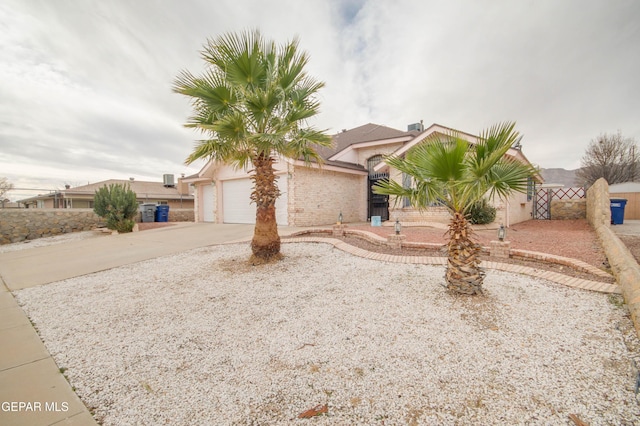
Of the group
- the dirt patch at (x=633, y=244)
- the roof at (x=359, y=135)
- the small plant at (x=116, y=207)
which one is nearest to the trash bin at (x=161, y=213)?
the small plant at (x=116, y=207)

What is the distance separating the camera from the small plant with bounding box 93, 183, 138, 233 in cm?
1197

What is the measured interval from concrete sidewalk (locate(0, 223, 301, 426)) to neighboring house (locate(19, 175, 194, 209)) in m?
12.7

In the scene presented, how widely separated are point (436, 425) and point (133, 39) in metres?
12.0

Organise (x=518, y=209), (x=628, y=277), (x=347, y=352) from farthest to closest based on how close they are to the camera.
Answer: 1. (x=518, y=209)
2. (x=628, y=277)
3. (x=347, y=352)

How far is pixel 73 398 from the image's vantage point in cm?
216

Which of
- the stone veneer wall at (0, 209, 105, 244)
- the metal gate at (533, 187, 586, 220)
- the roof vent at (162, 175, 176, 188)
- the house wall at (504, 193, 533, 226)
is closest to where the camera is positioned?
the house wall at (504, 193, 533, 226)

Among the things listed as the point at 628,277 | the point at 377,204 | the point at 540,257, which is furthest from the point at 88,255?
the point at 377,204

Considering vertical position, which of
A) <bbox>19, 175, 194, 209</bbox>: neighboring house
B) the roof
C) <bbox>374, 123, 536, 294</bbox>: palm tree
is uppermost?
the roof

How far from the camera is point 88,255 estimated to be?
7.96m

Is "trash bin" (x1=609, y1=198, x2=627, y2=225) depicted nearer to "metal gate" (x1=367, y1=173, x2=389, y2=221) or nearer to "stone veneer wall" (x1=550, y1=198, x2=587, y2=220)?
"stone veneer wall" (x1=550, y1=198, x2=587, y2=220)

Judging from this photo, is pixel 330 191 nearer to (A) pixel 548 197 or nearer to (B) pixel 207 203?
(B) pixel 207 203

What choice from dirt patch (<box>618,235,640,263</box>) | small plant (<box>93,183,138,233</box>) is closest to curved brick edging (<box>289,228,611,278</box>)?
dirt patch (<box>618,235,640,263</box>)

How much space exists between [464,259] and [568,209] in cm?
1547

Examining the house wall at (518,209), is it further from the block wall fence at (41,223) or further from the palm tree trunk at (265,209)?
the block wall fence at (41,223)
